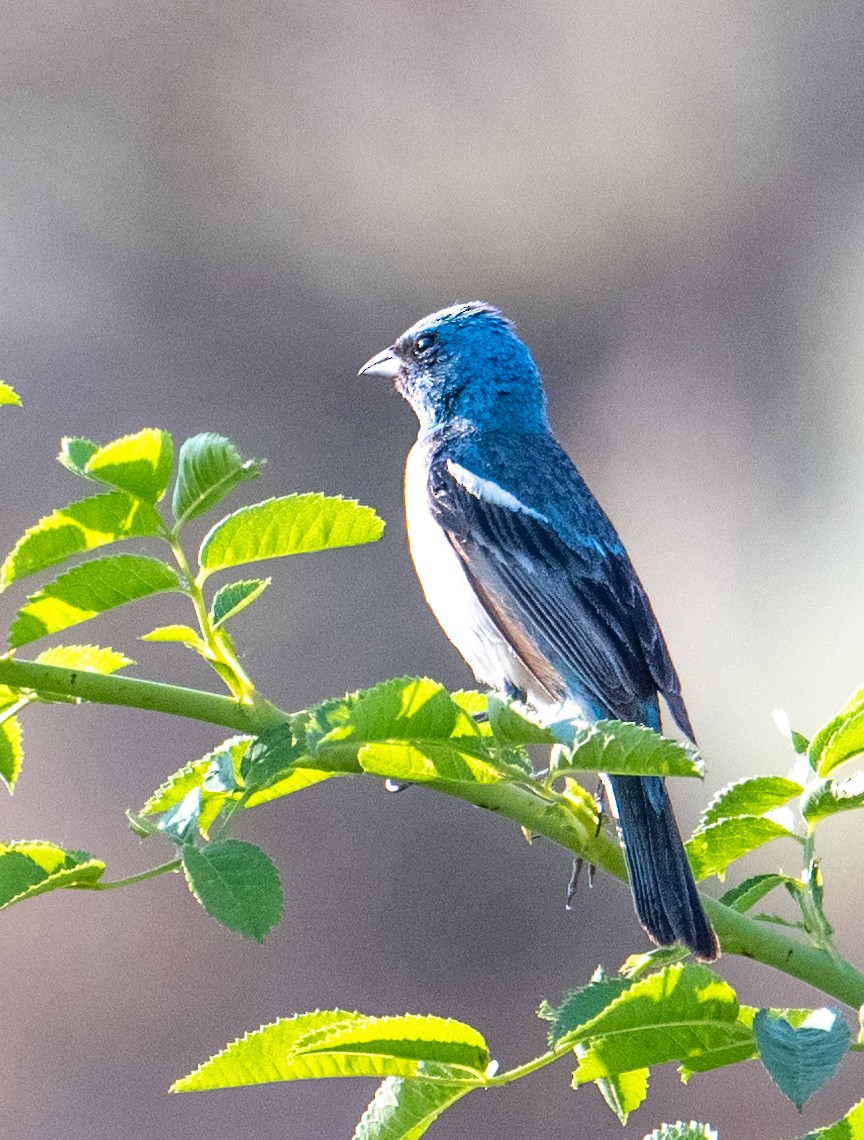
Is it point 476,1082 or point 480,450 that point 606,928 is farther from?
point 476,1082

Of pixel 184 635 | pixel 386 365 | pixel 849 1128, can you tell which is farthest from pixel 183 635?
pixel 386 365

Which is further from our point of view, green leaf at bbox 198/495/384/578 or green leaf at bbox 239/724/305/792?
green leaf at bbox 198/495/384/578

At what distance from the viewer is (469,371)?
3.51 metres

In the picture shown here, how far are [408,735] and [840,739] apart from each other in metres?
0.38

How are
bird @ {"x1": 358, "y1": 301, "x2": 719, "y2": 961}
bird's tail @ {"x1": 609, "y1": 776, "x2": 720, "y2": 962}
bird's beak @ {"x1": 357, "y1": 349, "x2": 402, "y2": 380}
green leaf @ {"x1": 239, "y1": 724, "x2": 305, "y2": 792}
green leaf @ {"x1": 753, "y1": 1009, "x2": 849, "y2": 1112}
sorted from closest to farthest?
green leaf @ {"x1": 753, "y1": 1009, "x2": 849, "y2": 1112}
green leaf @ {"x1": 239, "y1": 724, "x2": 305, "y2": 792}
bird's tail @ {"x1": 609, "y1": 776, "x2": 720, "y2": 962}
bird @ {"x1": 358, "y1": 301, "x2": 719, "y2": 961}
bird's beak @ {"x1": 357, "y1": 349, "x2": 402, "y2": 380}

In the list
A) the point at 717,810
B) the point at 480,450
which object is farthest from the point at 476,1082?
the point at 480,450

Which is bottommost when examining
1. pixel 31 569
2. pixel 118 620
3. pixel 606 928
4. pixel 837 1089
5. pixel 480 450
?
pixel 837 1089

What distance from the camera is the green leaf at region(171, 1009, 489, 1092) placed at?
103 cm

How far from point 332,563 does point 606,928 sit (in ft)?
5.93

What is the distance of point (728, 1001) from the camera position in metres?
1.06

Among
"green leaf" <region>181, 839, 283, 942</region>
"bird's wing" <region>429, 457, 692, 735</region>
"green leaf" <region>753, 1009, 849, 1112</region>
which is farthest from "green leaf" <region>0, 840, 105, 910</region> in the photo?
"bird's wing" <region>429, 457, 692, 735</region>

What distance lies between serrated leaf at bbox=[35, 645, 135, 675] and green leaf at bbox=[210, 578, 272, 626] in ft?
0.27

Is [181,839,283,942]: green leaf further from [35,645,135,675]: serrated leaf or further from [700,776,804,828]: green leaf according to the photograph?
[700,776,804,828]: green leaf

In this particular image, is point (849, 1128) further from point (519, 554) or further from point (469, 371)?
point (469, 371)
